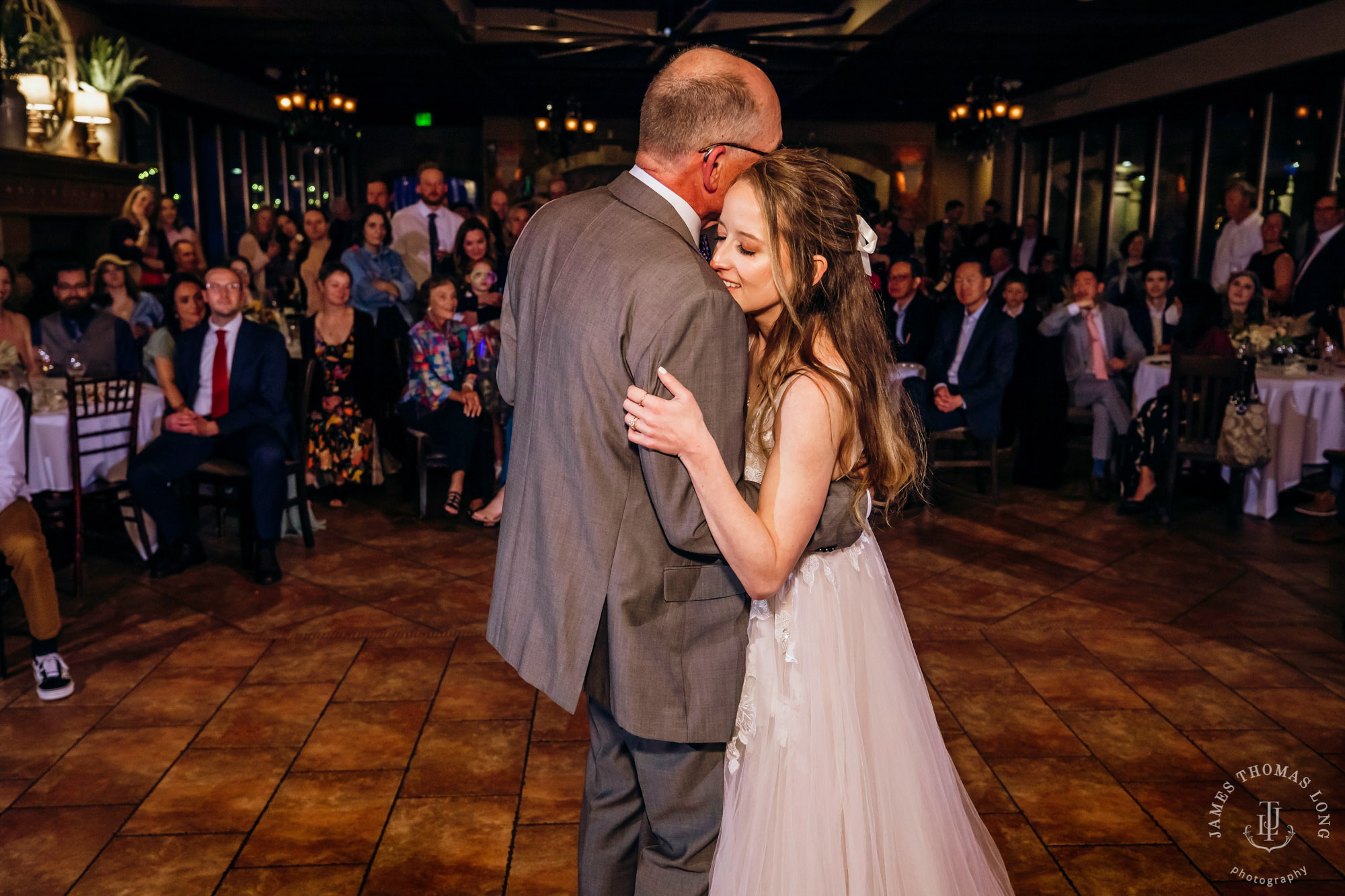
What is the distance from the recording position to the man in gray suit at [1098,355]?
607 cm

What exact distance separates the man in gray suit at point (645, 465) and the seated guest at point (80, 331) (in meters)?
4.17

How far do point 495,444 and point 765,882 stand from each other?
14.0ft

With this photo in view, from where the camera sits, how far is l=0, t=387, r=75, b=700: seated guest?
3.23 metres

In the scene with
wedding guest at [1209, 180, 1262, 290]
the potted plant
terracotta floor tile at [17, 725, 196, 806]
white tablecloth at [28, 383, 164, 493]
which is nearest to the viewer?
terracotta floor tile at [17, 725, 196, 806]

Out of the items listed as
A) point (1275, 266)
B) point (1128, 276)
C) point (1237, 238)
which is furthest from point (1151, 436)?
point (1237, 238)

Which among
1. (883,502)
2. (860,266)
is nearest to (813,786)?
(883,502)

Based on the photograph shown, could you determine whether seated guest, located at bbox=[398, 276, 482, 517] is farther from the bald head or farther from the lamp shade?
the bald head

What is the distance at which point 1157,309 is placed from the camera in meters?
6.98

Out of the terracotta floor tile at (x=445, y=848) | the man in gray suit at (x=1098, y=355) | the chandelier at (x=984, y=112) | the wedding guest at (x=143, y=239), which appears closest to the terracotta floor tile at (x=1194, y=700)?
the terracotta floor tile at (x=445, y=848)

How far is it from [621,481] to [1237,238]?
8616 mm

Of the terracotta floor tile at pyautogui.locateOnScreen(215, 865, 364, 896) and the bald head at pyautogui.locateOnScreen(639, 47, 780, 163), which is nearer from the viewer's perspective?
the bald head at pyautogui.locateOnScreen(639, 47, 780, 163)

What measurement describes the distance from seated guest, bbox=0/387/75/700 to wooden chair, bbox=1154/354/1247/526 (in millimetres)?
4990

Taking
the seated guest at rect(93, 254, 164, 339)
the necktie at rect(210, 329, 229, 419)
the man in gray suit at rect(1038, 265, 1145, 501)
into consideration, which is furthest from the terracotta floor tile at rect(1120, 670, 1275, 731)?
the seated guest at rect(93, 254, 164, 339)

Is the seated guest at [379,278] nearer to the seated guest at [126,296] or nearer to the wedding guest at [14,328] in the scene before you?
the seated guest at [126,296]
